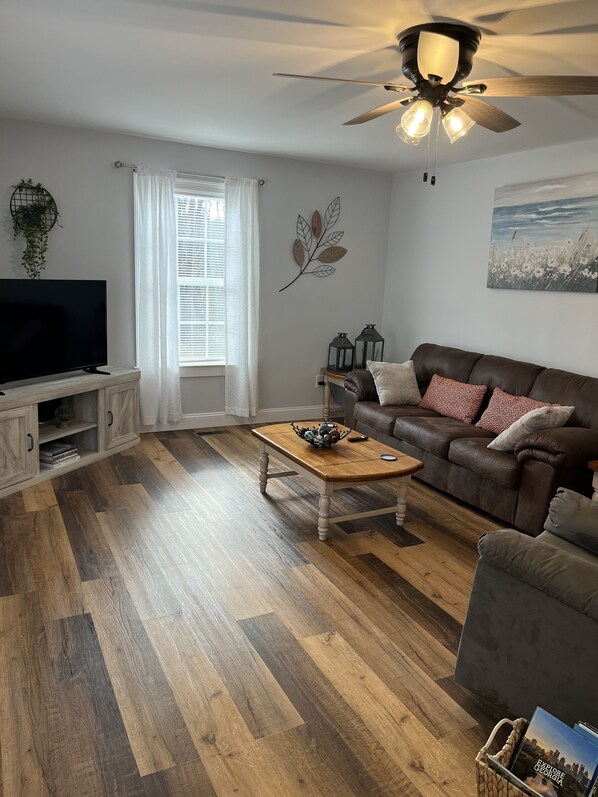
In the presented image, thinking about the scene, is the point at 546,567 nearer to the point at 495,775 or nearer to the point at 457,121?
the point at 495,775

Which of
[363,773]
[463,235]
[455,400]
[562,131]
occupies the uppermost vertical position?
[562,131]

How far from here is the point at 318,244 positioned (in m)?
6.10

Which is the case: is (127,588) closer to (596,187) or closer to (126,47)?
(126,47)

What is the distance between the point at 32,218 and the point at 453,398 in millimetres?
3523

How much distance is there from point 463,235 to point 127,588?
4145mm

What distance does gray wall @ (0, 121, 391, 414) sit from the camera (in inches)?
190

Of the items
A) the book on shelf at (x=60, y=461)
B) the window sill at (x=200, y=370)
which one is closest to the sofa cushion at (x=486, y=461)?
the window sill at (x=200, y=370)

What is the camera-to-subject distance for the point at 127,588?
2.95m

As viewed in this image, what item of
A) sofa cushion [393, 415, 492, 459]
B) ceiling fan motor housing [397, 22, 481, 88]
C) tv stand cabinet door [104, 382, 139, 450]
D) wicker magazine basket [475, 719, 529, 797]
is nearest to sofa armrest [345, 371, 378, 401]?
sofa cushion [393, 415, 492, 459]

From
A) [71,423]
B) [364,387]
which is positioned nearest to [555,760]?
[364,387]

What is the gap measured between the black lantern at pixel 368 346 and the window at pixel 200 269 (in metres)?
1.39

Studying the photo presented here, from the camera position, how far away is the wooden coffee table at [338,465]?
3479 millimetres

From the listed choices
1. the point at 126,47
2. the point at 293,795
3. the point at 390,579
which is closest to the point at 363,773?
the point at 293,795

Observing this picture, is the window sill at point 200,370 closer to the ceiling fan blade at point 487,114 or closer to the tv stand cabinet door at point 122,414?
the tv stand cabinet door at point 122,414
